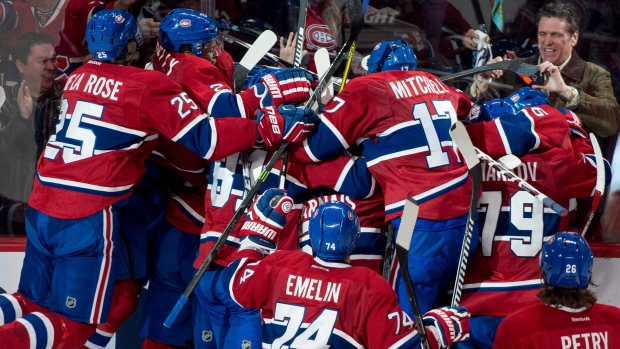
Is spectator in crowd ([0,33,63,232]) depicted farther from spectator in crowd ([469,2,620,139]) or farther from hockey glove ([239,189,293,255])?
spectator in crowd ([469,2,620,139])

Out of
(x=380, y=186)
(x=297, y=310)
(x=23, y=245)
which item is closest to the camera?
(x=297, y=310)

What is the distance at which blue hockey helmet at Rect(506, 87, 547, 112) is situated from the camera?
419 cm

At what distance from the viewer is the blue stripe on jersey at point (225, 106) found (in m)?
4.00

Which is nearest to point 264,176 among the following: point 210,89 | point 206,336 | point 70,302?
point 210,89

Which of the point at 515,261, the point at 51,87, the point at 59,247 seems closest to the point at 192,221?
the point at 59,247

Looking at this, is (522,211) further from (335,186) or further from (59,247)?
(59,247)

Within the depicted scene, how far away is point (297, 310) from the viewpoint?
3092 mm

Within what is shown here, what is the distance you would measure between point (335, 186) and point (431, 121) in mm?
470

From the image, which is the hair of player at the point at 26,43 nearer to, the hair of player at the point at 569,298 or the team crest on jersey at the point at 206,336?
the team crest on jersey at the point at 206,336

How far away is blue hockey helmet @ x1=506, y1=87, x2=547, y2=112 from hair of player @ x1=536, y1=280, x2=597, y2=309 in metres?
1.20

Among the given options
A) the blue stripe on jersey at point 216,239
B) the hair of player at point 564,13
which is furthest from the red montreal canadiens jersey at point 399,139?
the hair of player at point 564,13

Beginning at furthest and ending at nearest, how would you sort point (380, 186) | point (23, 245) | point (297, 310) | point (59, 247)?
point (23, 245) → point (380, 186) → point (59, 247) → point (297, 310)

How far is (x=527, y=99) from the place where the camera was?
167 inches

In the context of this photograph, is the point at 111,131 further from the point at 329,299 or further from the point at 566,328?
the point at 566,328
